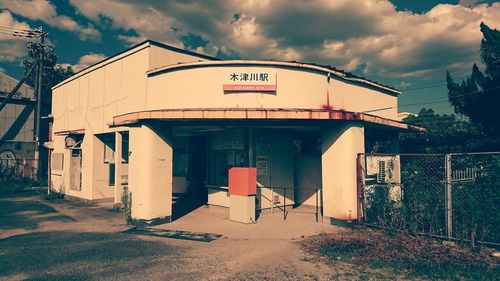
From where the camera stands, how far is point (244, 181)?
10953mm

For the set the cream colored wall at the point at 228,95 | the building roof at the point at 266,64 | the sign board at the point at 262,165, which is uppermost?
the building roof at the point at 266,64

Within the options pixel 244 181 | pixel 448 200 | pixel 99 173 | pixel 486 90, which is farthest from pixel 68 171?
pixel 486 90

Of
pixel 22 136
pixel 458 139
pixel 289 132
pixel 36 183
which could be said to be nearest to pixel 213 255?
pixel 289 132

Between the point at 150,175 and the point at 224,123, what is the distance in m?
3.12

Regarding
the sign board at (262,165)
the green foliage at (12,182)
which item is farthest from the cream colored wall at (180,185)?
the green foliage at (12,182)

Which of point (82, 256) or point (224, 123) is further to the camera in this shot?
point (224, 123)

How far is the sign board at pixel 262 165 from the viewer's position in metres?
12.7

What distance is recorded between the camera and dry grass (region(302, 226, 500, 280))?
5949 millimetres

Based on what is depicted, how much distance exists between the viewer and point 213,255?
24.4 ft

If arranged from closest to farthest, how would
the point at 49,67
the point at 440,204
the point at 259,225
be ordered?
the point at 440,204
the point at 259,225
the point at 49,67

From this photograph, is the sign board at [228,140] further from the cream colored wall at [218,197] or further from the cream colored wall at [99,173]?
the cream colored wall at [99,173]

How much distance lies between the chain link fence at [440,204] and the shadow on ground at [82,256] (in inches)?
247

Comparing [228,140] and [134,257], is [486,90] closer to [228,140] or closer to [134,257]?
[228,140]

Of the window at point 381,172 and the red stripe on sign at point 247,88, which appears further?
the window at point 381,172
